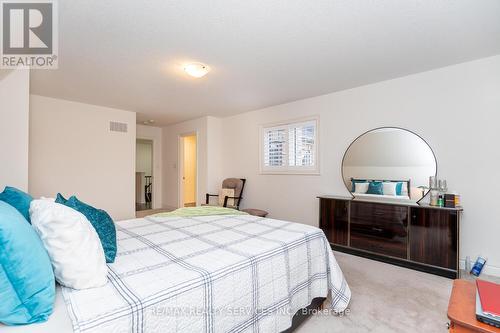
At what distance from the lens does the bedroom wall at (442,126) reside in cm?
263

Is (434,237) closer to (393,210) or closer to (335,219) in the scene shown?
(393,210)

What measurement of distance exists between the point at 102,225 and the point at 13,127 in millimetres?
2156

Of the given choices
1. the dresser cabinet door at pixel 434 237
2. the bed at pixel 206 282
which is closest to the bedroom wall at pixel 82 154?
the bed at pixel 206 282

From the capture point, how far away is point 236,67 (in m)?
2.88

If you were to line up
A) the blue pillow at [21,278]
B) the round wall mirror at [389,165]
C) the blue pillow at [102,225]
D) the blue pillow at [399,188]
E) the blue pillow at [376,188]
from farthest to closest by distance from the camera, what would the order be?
1. the blue pillow at [376,188]
2. the blue pillow at [399,188]
3. the round wall mirror at [389,165]
4. the blue pillow at [102,225]
5. the blue pillow at [21,278]

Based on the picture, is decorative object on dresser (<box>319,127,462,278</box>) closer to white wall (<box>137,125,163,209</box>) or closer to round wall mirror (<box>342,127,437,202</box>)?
round wall mirror (<box>342,127,437,202</box>)

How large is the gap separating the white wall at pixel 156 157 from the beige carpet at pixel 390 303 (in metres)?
5.52

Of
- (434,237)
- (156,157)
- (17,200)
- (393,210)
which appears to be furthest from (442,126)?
(156,157)

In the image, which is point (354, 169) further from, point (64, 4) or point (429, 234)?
point (64, 4)

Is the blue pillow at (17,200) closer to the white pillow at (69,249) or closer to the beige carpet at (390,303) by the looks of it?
the white pillow at (69,249)

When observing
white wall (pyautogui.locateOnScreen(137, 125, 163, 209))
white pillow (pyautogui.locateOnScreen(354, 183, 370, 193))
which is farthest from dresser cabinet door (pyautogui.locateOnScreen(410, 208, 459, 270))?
white wall (pyautogui.locateOnScreen(137, 125, 163, 209))

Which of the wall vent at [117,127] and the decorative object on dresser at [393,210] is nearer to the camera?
the decorative object on dresser at [393,210]

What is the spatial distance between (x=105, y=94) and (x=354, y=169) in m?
4.19

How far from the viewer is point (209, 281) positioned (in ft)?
3.97
